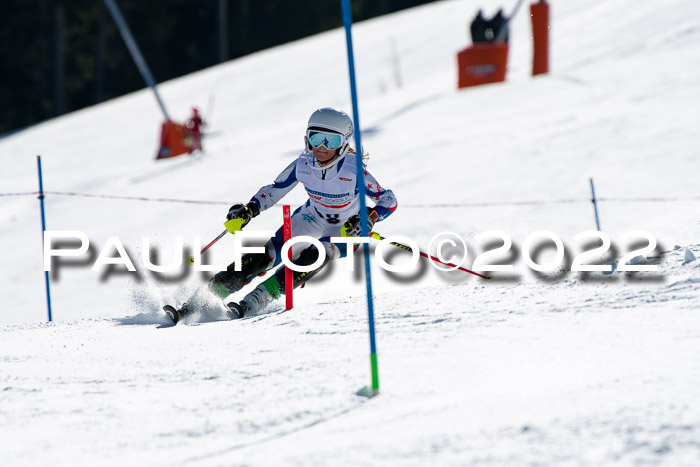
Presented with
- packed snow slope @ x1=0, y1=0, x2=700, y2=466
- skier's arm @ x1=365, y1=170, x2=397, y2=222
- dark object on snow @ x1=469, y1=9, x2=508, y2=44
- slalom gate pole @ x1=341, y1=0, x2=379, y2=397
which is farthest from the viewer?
dark object on snow @ x1=469, y1=9, x2=508, y2=44

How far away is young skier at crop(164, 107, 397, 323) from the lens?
6312mm

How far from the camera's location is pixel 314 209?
676cm

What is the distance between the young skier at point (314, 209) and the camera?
6.31 metres

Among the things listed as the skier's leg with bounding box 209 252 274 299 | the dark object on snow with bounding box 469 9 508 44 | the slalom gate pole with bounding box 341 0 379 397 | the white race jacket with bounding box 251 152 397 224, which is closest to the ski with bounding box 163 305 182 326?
the skier's leg with bounding box 209 252 274 299

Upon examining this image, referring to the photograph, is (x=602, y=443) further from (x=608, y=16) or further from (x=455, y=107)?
(x=608, y=16)

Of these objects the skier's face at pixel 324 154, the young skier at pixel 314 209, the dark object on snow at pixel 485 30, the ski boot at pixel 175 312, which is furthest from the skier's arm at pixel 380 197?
the dark object on snow at pixel 485 30

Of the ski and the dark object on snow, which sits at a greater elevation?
the dark object on snow

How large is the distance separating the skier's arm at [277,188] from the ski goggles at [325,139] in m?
0.40

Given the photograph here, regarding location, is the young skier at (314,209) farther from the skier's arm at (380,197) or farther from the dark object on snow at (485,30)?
the dark object on snow at (485,30)

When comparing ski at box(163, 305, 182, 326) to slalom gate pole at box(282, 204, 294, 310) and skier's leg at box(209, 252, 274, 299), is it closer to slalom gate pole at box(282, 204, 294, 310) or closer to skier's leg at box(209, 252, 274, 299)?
skier's leg at box(209, 252, 274, 299)

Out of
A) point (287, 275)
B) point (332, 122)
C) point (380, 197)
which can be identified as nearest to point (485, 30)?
point (380, 197)

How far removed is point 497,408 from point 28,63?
38204 millimetres

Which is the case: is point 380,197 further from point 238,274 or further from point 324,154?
point 238,274

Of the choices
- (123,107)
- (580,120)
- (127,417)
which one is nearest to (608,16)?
(580,120)
